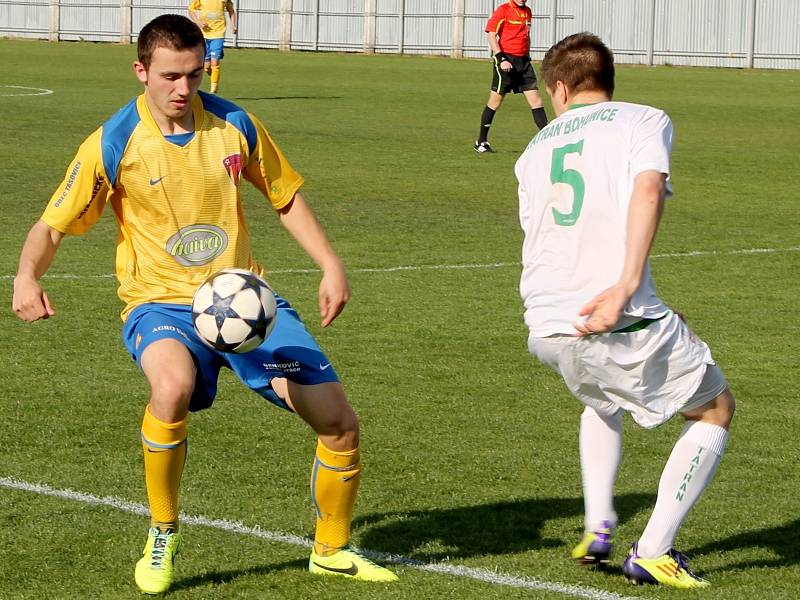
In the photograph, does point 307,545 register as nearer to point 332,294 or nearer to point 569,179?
point 332,294

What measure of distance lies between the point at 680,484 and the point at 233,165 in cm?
177

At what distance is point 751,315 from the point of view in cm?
962

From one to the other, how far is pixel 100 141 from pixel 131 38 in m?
48.0

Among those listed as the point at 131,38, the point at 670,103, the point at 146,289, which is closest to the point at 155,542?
the point at 146,289

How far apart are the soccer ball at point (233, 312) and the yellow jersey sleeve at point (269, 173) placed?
0.38m

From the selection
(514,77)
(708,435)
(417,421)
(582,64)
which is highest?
(582,64)

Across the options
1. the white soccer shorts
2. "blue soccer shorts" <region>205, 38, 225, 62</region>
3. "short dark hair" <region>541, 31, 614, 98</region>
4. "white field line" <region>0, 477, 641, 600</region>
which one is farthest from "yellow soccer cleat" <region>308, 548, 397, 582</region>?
"blue soccer shorts" <region>205, 38, 225, 62</region>

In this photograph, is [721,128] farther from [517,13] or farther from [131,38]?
[131,38]

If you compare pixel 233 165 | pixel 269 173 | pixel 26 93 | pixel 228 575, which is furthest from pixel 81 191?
pixel 26 93

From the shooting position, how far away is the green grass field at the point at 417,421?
16.2 ft

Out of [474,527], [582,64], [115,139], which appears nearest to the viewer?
[582,64]

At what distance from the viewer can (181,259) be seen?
4.85m

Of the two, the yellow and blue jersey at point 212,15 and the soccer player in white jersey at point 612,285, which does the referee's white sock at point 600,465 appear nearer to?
the soccer player in white jersey at point 612,285

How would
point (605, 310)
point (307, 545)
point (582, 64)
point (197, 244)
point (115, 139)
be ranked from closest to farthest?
point (605, 310) < point (582, 64) < point (115, 139) < point (197, 244) < point (307, 545)
